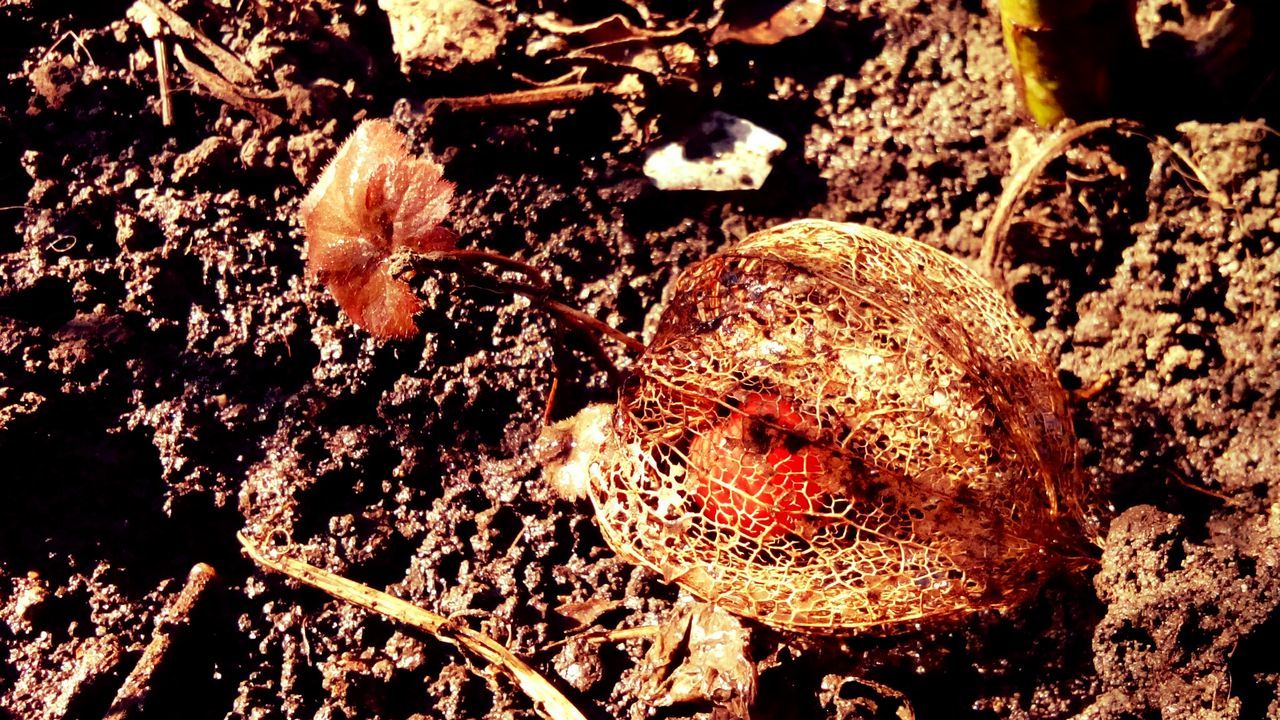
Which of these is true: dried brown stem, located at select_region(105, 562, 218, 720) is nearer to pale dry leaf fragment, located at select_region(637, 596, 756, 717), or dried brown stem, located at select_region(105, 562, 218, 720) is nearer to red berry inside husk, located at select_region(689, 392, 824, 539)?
pale dry leaf fragment, located at select_region(637, 596, 756, 717)

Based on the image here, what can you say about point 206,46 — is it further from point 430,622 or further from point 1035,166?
point 1035,166

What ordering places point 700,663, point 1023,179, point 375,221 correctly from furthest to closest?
point 1023,179, point 700,663, point 375,221

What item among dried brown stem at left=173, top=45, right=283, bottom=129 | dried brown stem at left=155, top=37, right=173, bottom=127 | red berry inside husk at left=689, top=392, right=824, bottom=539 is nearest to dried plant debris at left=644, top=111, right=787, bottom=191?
red berry inside husk at left=689, top=392, right=824, bottom=539

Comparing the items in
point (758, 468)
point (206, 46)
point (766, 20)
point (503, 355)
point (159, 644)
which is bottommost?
point (159, 644)

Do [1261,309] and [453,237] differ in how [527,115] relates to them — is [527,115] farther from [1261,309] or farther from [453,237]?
[1261,309]

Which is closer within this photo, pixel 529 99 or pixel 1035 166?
pixel 1035 166

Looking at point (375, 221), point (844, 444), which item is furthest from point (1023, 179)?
point (375, 221)

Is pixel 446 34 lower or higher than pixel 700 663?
higher

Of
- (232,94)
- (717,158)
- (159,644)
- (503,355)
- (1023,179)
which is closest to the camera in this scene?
(159,644)
